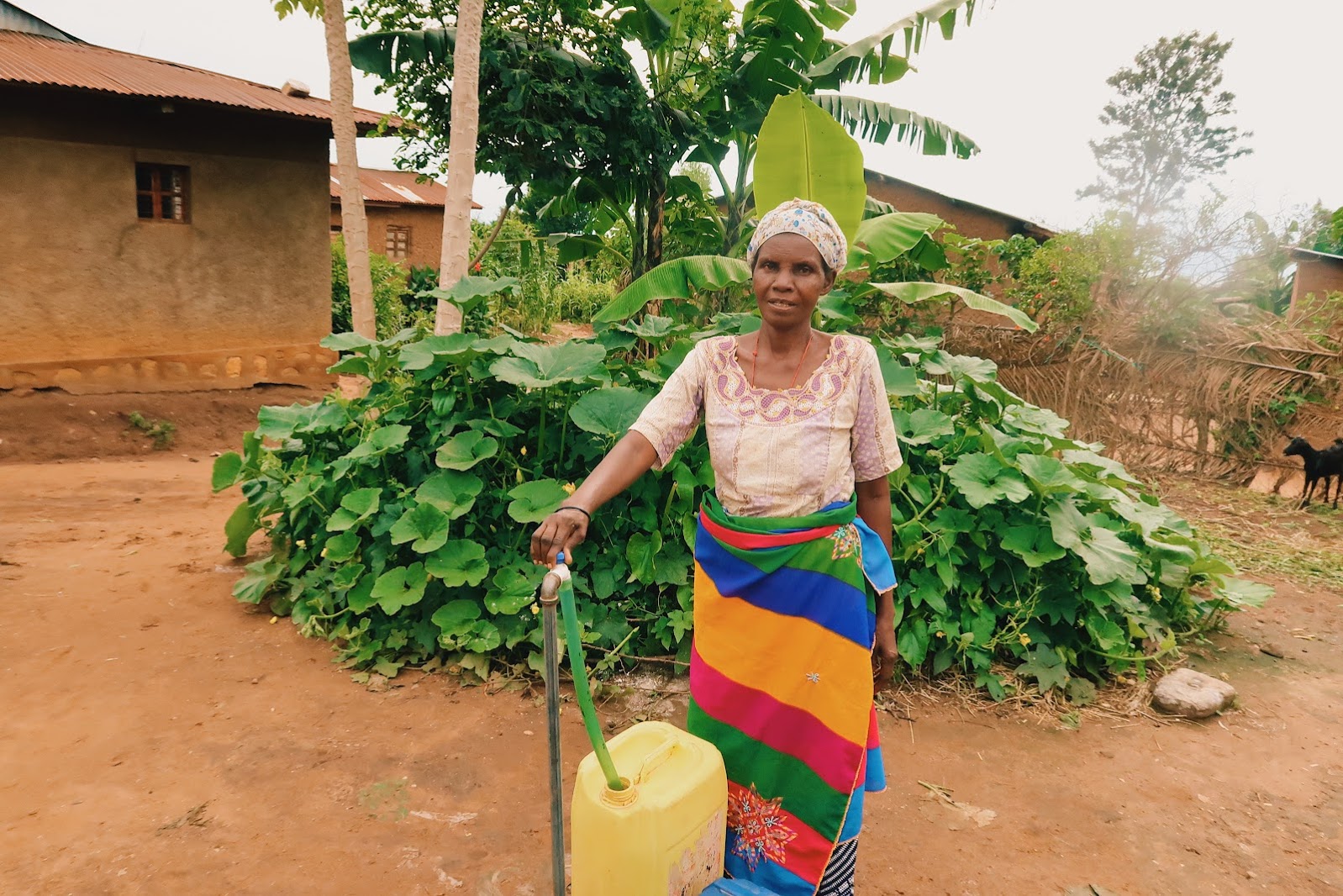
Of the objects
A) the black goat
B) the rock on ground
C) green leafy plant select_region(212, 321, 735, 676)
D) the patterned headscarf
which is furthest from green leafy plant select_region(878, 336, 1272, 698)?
the black goat

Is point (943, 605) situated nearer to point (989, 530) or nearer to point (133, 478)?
point (989, 530)

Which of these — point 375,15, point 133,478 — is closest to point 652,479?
point 133,478

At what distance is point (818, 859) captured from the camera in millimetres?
1759

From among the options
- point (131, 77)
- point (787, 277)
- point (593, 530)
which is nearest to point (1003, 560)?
point (593, 530)

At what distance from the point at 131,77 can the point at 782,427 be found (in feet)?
29.6

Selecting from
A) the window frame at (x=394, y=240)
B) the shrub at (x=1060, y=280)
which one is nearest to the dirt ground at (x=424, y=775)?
the shrub at (x=1060, y=280)

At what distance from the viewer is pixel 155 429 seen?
25.5 feet

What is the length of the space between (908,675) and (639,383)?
1.78m

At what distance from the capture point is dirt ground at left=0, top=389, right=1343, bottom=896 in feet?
7.45

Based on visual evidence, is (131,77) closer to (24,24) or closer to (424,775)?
(24,24)

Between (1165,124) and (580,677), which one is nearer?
(580,677)

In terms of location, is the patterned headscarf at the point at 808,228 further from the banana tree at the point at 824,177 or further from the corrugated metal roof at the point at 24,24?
the corrugated metal roof at the point at 24,24

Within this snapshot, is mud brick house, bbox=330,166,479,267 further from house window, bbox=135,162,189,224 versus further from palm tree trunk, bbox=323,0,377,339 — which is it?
palm tree trunk, bbox=323,0,377,339

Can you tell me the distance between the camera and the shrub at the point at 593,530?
3.27 metres
